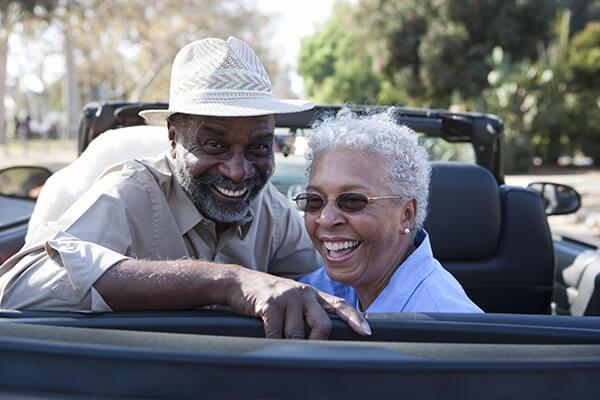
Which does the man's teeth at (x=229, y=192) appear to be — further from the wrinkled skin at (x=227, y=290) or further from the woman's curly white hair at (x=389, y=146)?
the woman's curly white hair at (x=389, y=146)

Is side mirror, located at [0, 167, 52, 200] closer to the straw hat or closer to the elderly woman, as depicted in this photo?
the straw hat

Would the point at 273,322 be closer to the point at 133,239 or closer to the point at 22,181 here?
the point at 133,239

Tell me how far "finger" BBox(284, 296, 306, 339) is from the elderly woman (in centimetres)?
67

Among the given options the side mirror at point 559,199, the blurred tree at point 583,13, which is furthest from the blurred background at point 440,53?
the blurred tree at point 583,13

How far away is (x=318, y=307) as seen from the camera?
1274 mm

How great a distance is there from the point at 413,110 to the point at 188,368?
9.26 ft

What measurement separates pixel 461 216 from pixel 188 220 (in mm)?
1292

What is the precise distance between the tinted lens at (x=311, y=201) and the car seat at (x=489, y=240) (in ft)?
3.29

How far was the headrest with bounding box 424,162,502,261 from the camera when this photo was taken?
2.87 meters

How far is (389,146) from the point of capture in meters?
1.96

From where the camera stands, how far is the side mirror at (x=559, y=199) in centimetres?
363

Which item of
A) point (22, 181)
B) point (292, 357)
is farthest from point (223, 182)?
point (22, 181)

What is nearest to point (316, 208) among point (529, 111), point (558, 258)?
point (558, 258)

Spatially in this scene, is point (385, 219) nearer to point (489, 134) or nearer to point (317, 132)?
point (317, 132)
